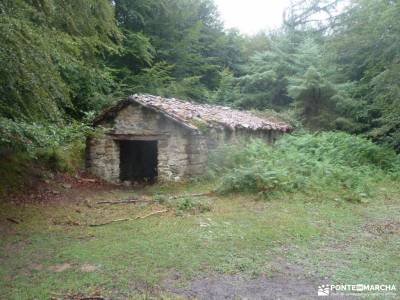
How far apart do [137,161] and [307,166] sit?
6027 millimetres

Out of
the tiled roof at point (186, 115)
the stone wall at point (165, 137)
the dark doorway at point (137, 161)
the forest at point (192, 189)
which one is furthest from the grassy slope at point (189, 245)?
the dark doorway at point (137, 161)

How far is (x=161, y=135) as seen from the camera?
11703 mm

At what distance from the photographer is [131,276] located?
200 inches

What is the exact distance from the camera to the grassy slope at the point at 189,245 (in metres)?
5.05

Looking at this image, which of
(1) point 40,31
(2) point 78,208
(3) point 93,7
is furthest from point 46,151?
(1) point 40,31

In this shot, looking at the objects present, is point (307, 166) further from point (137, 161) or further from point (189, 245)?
point (137, 161)

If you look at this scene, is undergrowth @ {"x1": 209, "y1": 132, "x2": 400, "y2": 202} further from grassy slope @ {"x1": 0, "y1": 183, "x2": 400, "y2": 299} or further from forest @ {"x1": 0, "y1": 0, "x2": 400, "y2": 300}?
grassy slope @ {"x1": 0, "y1": 183, "x2": 400, "y2": 299}

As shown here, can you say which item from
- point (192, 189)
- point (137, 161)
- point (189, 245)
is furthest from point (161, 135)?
point (189, 245)

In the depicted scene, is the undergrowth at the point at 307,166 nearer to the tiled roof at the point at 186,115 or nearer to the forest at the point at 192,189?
the forest at the point at 192,189

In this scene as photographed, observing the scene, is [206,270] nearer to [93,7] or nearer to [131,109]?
[93,7]

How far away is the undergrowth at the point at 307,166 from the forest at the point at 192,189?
46 millimetres

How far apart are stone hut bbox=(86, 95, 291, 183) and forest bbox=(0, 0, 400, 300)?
49 centimetres

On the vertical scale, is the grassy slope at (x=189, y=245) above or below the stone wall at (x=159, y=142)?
below

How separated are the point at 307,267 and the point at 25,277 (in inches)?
142
